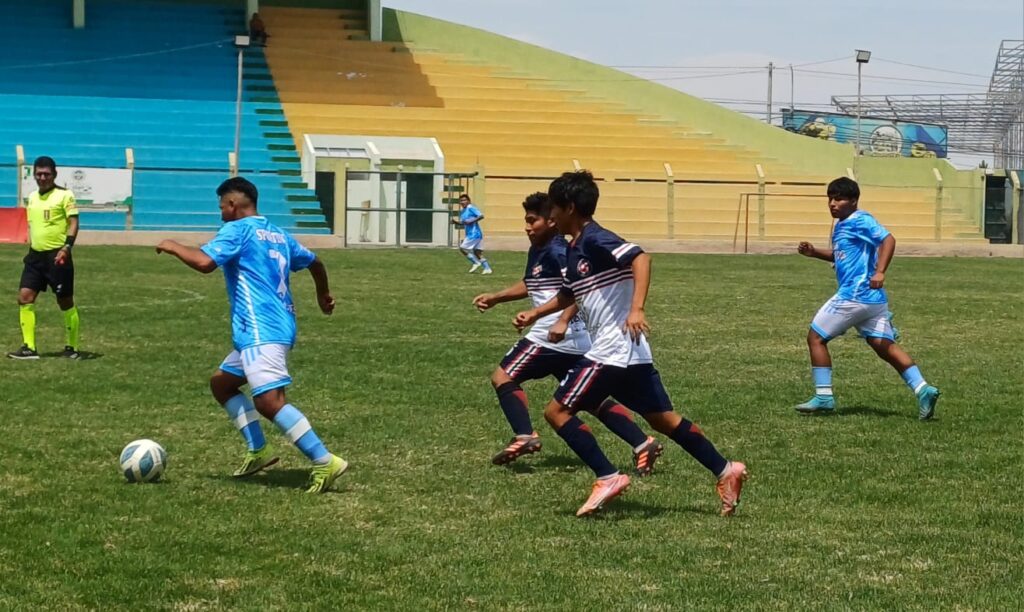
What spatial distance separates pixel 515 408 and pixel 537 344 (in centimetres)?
42

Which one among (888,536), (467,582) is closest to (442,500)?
(467,582)

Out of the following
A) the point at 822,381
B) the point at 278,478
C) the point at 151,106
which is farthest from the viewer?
the point at 151,106

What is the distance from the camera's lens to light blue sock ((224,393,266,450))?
850cm

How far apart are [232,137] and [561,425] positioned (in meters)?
38.4

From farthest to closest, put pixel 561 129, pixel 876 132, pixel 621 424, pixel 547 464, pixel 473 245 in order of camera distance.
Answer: pixel 876 132 < pixel 561 129 < pixel 473 245 < pixel 547 464 < pixel 621 424

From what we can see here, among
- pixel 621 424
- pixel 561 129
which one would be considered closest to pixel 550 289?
pixel 621 424

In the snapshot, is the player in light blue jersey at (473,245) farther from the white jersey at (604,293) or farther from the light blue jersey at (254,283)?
the white jersey at (604,293)

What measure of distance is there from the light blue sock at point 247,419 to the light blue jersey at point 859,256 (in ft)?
15.9

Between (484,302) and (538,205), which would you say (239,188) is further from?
(538,205)

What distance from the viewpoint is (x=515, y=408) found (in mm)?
9070

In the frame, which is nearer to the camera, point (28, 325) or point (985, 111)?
point (28, 325)

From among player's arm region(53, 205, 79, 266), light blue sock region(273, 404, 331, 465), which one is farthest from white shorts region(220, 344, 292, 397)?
player's arm region(53, 205, 79, 266)

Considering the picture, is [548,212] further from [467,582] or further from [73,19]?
[73,19]

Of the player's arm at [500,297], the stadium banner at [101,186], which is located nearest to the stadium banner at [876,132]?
the stadium banner at [101,186]
